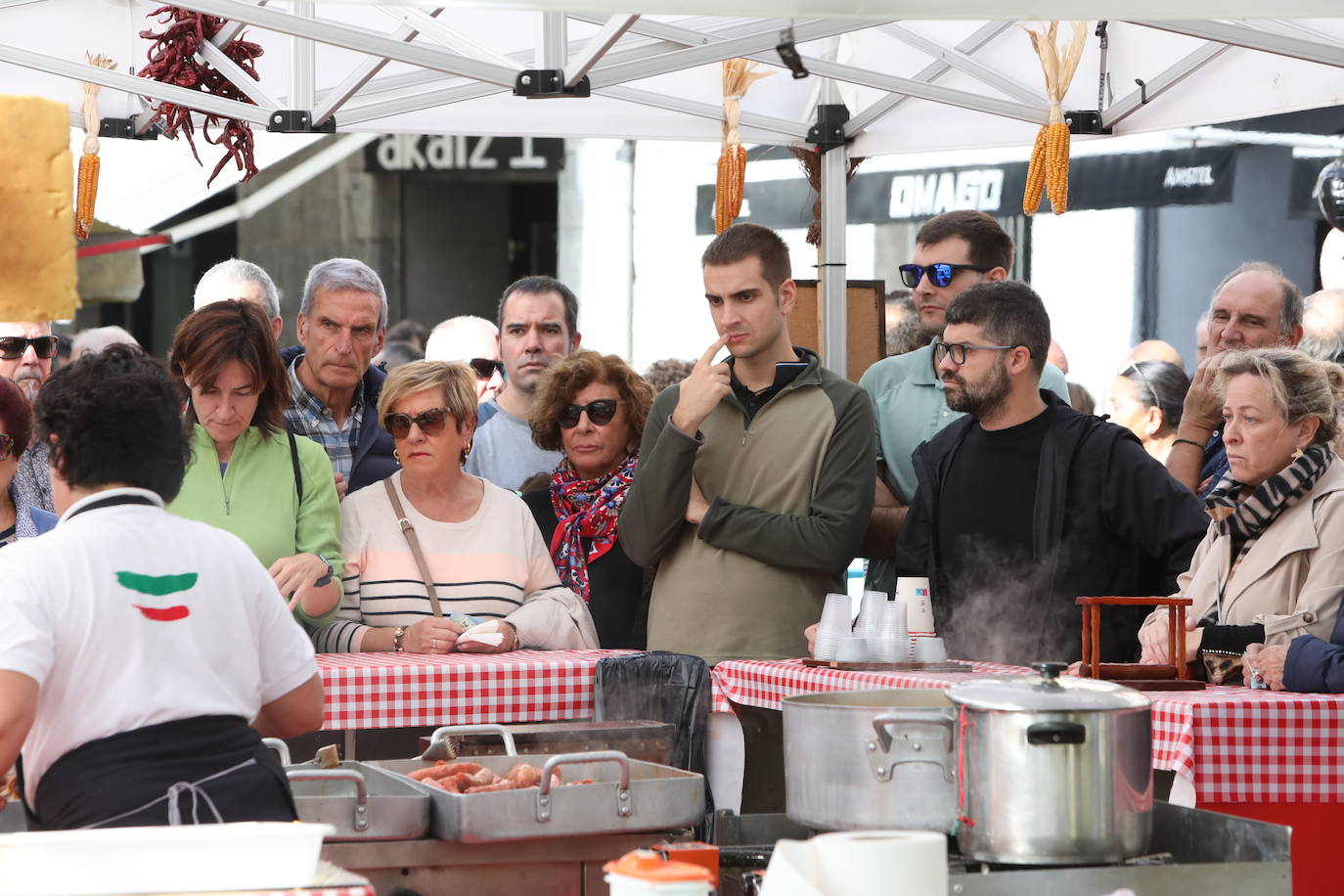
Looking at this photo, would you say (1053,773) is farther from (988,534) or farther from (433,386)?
(433,386)

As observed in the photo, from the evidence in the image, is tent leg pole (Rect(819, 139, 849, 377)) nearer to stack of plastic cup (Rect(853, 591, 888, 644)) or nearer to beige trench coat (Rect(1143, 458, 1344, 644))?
stack of plastic cup (Rect(853, 591, 888, 644))

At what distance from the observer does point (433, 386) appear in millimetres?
4672

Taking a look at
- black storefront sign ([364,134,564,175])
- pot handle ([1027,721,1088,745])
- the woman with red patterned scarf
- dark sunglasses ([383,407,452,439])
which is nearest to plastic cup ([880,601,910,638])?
the woman with red patterned scarf

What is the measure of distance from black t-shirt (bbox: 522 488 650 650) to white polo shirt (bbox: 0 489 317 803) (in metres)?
2.35

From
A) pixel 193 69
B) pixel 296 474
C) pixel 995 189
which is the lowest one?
pixel 296 474

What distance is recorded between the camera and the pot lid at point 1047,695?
2650 millimetres

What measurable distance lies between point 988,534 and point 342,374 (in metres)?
1.99

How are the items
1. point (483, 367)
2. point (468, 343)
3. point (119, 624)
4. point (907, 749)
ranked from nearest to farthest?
1. point (119, 624)
2. point (907, 749)
3. point (483, 367)
4. point (468, 343)

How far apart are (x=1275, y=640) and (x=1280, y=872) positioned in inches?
44.6

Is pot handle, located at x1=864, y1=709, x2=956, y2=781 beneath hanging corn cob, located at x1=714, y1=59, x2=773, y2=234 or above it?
beneath

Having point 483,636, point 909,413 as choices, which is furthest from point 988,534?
point 483,636

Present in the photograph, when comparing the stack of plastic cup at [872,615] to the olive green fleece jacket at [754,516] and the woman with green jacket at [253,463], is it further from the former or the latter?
the woman with green jacket at [253,463]

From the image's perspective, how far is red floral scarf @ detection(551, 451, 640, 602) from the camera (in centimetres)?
505

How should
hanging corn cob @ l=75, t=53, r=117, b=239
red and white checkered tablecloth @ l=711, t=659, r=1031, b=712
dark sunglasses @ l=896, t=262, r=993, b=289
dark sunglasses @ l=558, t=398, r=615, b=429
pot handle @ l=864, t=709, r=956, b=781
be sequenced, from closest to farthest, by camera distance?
pot handle @ l=864, t=709, r=956, b=781, red and white checkered tablecloth @ l=711, t=659, r=1031, b=712, dark sunglasses @ l=558, t=398, r=615, b=429, dark sunglasses @ l=896, t=262, r=993, b=289, hanging corn cob @ l=75, t=53, r=117, b=239
